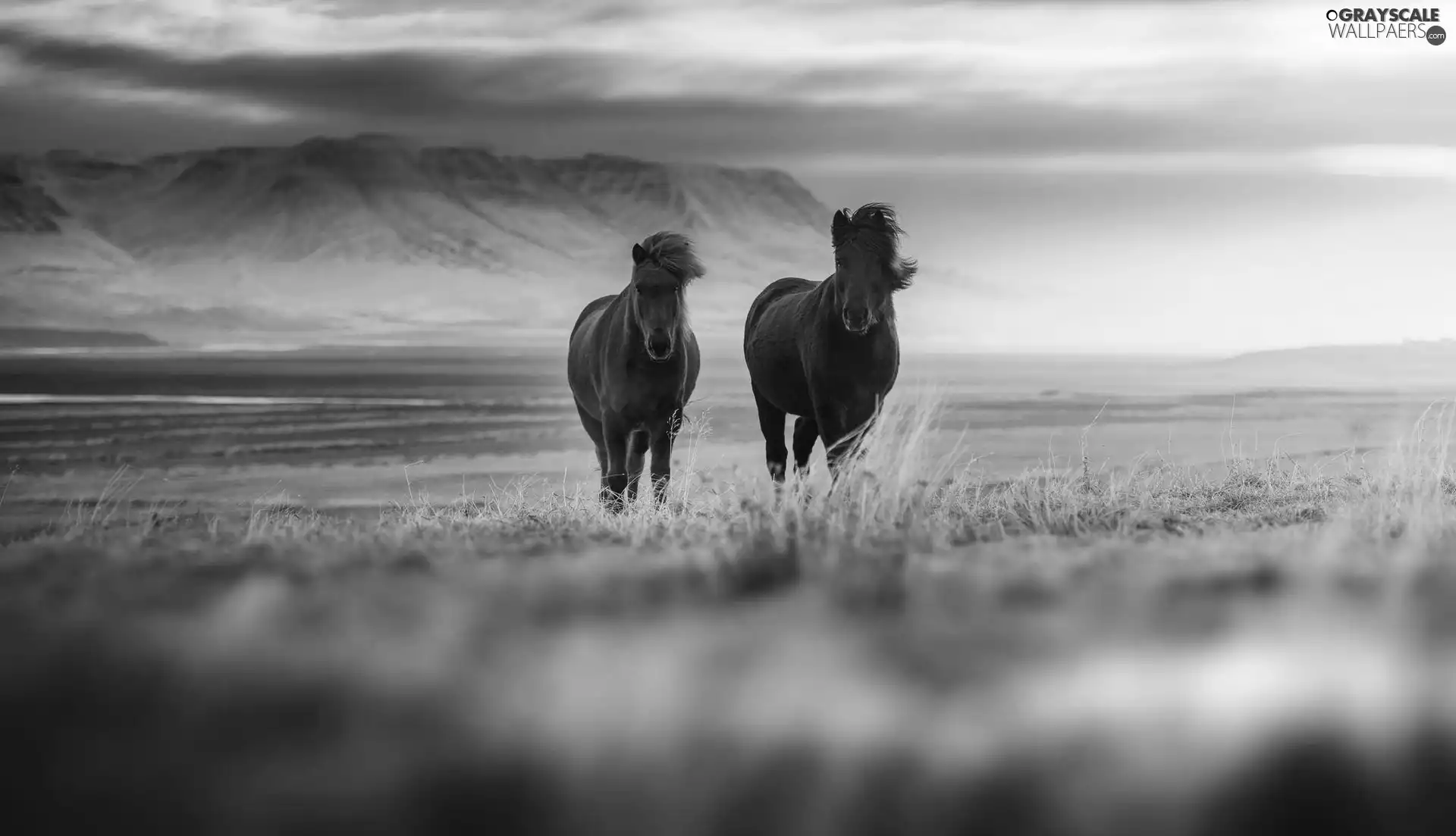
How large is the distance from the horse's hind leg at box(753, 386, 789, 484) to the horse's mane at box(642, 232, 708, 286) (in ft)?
9.71

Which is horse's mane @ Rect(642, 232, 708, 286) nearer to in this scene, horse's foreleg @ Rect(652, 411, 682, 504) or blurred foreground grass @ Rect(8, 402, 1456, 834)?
horse's foreleg @ Rect(652, 411, 682, 504)

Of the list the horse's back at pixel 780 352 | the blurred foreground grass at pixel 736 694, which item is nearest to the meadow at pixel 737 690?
the blurred foreground grass at pixel 736 694

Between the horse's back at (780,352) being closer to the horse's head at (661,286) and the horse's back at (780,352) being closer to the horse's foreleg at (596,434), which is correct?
the horse's head at (661,286)

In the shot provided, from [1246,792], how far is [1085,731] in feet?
1.49

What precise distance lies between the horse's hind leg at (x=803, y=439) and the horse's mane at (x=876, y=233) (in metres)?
3.00

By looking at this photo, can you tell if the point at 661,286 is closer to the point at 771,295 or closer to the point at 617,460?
the point at 617,460

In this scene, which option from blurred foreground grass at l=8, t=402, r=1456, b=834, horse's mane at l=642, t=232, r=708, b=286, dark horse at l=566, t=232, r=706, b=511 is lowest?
blurred foreground grass at l=8, t=402, r=1456, b=834

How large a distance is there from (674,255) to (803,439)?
3145 mm

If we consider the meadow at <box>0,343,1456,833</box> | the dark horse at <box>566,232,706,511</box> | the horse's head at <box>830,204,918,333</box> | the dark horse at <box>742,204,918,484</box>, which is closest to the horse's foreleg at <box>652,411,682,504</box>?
the dark horse at <box>566,232,706,511</box>

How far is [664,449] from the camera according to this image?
10672 mm

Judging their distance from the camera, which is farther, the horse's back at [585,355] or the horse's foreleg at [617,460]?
the horse's back at [585,355]

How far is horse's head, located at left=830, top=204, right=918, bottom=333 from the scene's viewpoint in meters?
9.51

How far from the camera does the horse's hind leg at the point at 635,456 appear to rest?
10.8 metres

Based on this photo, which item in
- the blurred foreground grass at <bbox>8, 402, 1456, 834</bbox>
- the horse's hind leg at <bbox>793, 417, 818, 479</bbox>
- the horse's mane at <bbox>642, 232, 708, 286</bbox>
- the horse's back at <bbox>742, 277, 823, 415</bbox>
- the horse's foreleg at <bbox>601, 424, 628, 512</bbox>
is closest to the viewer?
the blurred foreground grass at <bbox>8, 402, 1456, 834</bbox>
